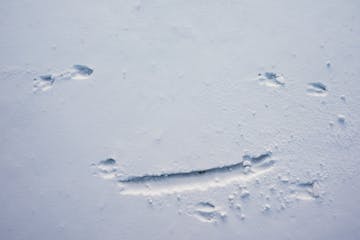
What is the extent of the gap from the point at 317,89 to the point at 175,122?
2.18ft

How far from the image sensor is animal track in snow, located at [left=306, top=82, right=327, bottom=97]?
132 cm

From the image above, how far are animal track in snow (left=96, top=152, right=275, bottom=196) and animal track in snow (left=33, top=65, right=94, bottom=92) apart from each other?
0.40 metres

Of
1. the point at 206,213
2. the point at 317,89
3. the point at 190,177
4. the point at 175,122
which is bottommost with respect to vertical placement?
the point at 206,213

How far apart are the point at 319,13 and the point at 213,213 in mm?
1027

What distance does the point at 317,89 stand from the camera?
1.32 m

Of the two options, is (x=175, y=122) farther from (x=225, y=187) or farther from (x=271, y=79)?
(x=271, y=79)

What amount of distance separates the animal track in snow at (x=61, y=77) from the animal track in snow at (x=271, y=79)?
76 centimetres

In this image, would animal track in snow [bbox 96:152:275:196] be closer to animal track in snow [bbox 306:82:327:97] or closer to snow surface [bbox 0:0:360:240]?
snow surface [bbox 0:0:360:240]

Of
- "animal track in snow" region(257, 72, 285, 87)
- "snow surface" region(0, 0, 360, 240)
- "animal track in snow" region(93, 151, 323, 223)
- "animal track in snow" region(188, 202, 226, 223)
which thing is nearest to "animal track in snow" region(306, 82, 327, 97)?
"snow surface" region(0, 0, 360, 240)

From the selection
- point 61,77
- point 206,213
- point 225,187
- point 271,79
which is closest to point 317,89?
point 271,79

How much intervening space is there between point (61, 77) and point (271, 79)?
37.1 inches

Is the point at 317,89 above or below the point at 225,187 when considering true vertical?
above

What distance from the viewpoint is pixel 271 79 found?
4.32 feet

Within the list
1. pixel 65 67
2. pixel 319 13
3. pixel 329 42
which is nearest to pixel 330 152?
pixel 329 42
